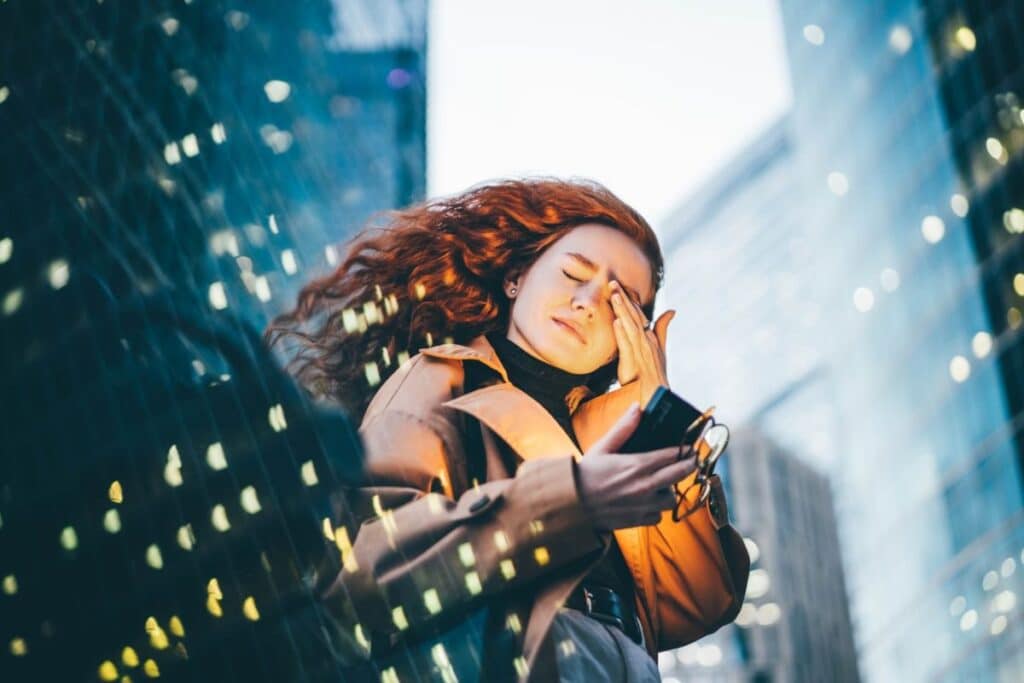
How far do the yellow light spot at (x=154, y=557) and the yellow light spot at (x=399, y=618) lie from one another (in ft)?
2.58

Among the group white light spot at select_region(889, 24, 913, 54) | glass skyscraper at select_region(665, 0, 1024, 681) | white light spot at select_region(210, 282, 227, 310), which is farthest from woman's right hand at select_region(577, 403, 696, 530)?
white light spot at select_region(889, 24, 913, 54)

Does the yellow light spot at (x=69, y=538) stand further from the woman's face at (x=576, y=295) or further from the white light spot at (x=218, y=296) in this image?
the woman's face at (x=576, y=295)

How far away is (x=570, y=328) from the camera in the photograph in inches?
137

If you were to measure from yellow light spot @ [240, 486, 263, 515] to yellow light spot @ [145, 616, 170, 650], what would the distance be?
0.43m

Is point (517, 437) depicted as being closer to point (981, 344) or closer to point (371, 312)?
point (371, 312)

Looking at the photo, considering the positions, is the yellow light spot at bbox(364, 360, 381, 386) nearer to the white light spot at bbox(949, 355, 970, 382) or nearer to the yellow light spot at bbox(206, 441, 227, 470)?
the yellow light spot at bbox(206, 441, 227, 470)

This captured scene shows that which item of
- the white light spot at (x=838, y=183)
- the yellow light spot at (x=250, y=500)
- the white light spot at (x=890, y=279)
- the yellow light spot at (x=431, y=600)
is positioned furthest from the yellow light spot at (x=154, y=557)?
the white light spot at (x=838, y=183)

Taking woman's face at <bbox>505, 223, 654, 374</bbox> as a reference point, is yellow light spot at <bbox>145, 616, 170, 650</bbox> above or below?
below

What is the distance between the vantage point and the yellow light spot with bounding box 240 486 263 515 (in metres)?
3.18

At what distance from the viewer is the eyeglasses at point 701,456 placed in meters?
2.73

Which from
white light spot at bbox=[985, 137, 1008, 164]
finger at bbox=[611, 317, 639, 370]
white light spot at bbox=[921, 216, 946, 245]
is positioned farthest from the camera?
white light spot at bbox=[921, 216, 946, 245]

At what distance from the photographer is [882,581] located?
46.2 meters

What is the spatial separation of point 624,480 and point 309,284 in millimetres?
1593

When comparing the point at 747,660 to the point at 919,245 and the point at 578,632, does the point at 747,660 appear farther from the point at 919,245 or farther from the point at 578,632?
the point at 578,632
